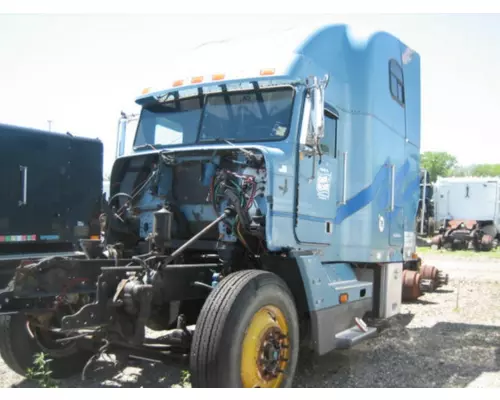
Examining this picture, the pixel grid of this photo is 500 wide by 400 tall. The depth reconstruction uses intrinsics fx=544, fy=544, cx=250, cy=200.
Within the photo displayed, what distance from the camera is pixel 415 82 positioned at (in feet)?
27.0

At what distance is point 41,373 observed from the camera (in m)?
5.04

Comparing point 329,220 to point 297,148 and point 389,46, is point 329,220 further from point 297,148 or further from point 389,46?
point 389,46

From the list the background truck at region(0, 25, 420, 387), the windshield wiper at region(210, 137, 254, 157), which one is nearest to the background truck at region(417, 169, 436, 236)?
the background truck at region(0, 25, 420, 387)

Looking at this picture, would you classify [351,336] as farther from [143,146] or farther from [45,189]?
[45,189]

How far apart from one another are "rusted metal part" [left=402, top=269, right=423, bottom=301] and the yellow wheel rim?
587cm

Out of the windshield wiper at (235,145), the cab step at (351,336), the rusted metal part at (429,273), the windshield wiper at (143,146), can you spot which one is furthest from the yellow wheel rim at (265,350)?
the rusted metal part at (429,273)

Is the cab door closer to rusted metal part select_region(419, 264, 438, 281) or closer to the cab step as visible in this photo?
the cab step

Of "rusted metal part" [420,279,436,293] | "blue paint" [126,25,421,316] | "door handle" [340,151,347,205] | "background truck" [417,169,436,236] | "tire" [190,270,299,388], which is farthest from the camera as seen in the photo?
"rusted metal part" [420,279,436,293]

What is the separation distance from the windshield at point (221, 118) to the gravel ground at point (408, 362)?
2467 mm

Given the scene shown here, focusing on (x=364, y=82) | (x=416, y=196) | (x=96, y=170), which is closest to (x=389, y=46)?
(x=364, y=82)

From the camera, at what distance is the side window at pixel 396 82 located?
7.24 metres

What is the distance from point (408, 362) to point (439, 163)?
7066 centimetres

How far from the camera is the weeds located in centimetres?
497

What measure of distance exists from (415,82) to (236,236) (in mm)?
4565
